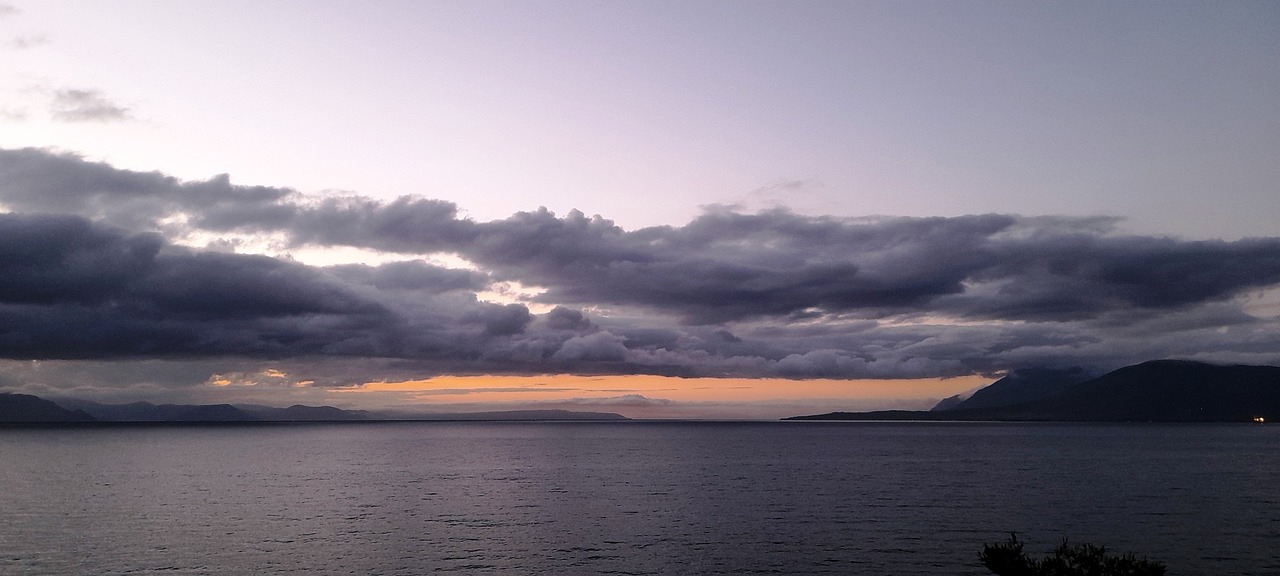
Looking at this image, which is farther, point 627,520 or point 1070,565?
point 627,520

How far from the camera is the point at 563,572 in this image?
193ft

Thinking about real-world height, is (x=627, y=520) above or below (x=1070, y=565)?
below

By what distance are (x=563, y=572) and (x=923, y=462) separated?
4937 inches

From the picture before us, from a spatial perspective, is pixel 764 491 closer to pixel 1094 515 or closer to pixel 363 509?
pixel 1094 515

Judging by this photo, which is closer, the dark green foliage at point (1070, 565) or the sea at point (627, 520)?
the dark green foliage at point (1070, 565)

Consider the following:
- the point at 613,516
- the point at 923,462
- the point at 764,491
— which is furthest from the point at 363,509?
the point at 923,462

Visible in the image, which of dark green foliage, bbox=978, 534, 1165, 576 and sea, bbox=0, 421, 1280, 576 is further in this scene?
sea, bbox=0, 421, 1280, 576

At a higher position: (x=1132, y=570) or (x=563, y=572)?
(x=1132, y=570)

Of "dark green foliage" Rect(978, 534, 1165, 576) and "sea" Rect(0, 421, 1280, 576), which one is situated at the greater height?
"dark green foliage" Rect(978, 534, 1165, 576)

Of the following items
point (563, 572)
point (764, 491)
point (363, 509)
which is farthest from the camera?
point (764, 491)

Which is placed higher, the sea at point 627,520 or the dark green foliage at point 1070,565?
the dark green foliage at point 1070,565

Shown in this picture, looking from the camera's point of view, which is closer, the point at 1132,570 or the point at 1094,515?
the point at 1132,570

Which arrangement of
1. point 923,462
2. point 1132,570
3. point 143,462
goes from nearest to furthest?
point 1132,570 < point 923,462 < point 143,462

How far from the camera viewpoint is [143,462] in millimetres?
182625
